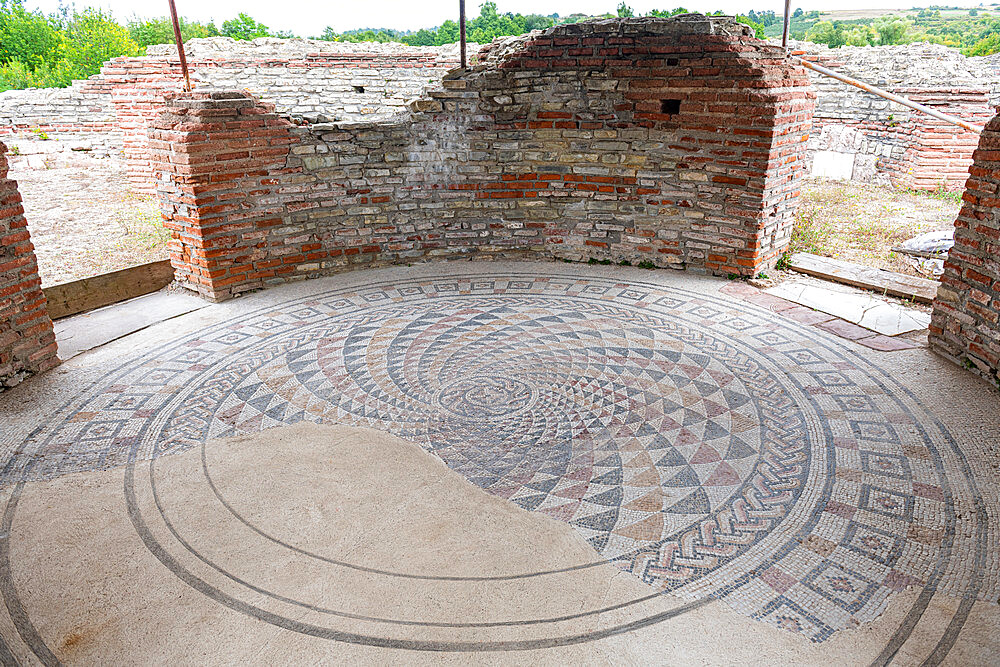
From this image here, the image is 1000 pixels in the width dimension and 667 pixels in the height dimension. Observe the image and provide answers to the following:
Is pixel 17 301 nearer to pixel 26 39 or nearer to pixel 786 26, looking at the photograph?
pixel 786 26

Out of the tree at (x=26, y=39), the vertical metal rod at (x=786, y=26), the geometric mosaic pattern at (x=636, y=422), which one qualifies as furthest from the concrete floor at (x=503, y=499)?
the tree at (x=26, y=39)

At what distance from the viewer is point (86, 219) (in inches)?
340

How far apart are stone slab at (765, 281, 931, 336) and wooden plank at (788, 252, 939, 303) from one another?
20 centimetres

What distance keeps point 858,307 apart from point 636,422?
282cm

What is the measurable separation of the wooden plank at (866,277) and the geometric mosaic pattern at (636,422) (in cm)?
126

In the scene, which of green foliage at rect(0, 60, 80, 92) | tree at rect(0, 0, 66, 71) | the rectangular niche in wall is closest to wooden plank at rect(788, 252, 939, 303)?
the rectangular niche in wall

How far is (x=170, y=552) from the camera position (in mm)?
2885

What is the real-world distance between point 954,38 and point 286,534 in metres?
41.4

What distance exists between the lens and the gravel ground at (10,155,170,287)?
22.7 feet

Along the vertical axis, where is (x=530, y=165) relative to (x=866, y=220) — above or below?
above

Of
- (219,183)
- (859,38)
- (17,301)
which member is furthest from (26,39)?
(859,38)

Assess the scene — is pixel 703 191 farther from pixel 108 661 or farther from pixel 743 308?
pixel 108 661

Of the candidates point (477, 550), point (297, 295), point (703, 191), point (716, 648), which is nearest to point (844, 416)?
point (716, 648)

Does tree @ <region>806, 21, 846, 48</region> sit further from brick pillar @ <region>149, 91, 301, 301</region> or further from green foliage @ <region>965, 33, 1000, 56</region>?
brick pillar @ <region>149, 91, 301, 301</region>
